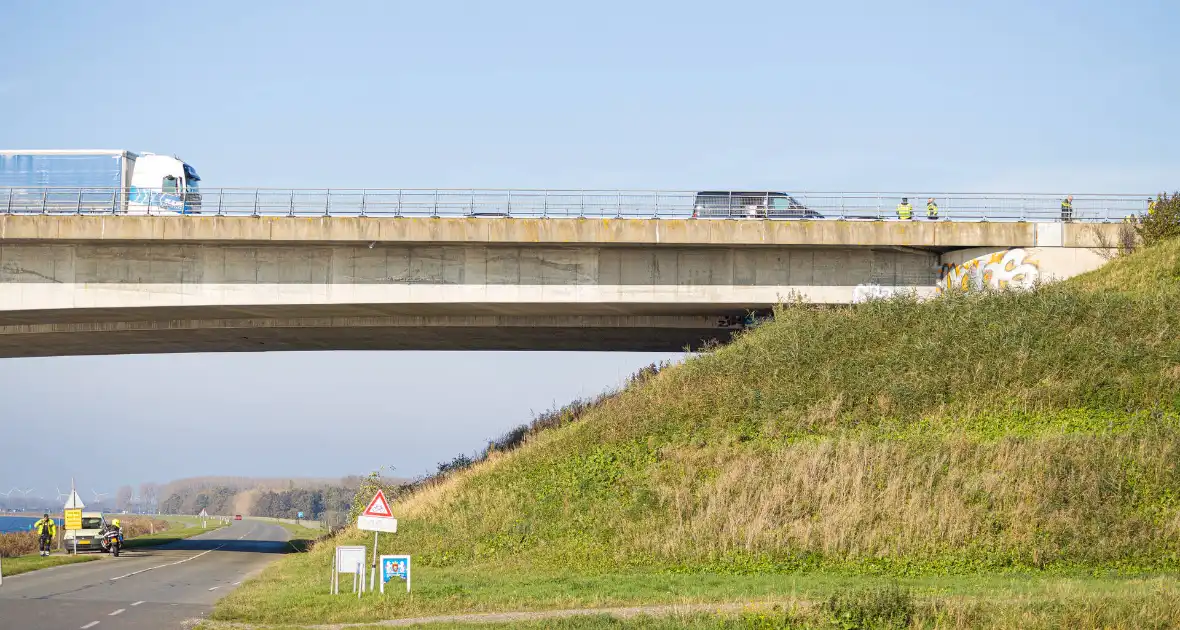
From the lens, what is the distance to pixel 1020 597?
57.1ft

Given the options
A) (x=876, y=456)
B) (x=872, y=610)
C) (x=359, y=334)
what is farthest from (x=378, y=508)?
(x=359, y=334)

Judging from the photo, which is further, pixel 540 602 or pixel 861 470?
pixel 861 470

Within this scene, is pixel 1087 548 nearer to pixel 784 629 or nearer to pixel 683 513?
pixel 683 513

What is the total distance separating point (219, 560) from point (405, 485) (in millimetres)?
8578

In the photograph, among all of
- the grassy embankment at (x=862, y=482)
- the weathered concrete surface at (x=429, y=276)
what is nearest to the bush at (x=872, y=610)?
the grassy embankment at (x=862, y=482)

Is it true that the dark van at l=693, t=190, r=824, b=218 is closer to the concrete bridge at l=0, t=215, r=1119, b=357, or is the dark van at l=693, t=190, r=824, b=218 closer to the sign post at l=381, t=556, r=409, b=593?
the concrete bridge at l=0, t=215, r=1119, b=357

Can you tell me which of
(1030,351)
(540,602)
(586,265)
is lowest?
(540,602)

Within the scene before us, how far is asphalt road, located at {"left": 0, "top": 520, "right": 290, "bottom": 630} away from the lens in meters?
18.7

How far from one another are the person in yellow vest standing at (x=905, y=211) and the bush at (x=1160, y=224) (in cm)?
811

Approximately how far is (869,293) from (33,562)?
→ 2738 cm

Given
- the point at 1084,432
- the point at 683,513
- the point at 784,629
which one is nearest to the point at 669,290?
the point at 683,513

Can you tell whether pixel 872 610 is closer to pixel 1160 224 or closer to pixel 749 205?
pixel 749 205

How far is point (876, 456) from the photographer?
94.2 ft

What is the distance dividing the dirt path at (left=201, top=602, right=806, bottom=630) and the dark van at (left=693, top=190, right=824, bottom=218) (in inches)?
874
